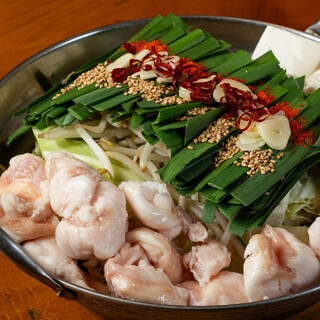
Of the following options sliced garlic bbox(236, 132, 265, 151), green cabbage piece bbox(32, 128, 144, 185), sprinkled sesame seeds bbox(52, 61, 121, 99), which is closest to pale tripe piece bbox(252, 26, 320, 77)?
sliced garlic bbox(236, 132, 265, 151)

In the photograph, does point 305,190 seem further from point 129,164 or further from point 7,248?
point 7,248

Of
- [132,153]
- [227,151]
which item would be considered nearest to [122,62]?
[132,153]

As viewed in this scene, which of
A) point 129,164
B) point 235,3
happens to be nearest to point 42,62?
point 129,164

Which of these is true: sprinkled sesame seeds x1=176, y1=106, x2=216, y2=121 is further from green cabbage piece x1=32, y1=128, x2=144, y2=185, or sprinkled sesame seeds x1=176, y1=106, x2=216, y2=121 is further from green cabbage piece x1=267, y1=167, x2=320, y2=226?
green cabbage piece x1=267, y1=167, x2=320, y2=226

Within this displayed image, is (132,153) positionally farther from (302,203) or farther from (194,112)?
(302,203)

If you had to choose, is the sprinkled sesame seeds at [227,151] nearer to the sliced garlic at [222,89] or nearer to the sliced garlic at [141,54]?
the sliced garlic at [222,89]

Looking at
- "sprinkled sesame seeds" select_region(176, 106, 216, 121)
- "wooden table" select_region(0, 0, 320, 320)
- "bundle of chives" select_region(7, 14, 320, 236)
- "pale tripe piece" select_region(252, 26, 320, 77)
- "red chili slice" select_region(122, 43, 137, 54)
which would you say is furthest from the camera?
"wooden table" select_region(0, 0, 320, 320)
